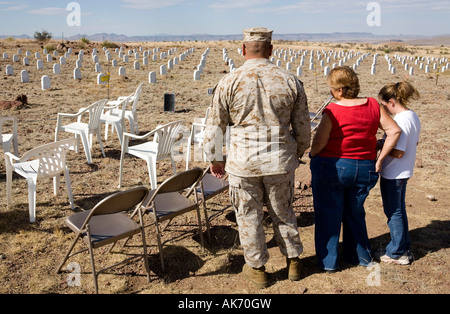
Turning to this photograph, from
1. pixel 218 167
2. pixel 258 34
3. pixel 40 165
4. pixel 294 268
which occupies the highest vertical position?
pixel 258 34

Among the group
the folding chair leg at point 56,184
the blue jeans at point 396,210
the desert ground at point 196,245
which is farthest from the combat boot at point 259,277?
the folding chair leg at point 56,184

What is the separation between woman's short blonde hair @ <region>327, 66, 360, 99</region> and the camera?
2803 mm

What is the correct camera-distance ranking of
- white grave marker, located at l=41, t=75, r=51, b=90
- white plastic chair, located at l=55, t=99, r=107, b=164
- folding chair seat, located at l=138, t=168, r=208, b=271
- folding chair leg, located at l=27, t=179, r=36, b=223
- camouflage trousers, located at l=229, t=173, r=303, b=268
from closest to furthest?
camouflage trousers, located at l=229, t=173, r=303, b=268
folding chair seat, located at l=138, t=168, r=208, b=271
folding chair leg, located at l=27, t=179, r=36, b=223
white plastic chair, located at l=55, t=99, r=107, b=164
white grave marker, located at l=41, t=75, r=51, b=90

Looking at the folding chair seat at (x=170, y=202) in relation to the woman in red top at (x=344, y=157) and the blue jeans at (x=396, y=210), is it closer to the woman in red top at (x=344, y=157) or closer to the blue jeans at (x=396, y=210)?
the woman in red top at (x=344, y=157)

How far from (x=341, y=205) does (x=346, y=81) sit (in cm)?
99

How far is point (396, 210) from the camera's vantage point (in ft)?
10.6

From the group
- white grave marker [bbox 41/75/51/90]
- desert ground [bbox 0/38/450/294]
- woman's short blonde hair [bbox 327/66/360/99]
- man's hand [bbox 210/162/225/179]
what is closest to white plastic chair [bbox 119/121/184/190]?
desert ground [bbox 0/38/450/294]

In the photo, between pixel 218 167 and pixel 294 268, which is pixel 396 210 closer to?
pixel 294 268

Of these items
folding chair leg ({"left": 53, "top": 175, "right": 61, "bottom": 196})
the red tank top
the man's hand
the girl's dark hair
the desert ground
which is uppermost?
the girl's dark hair

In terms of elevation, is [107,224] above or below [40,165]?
below

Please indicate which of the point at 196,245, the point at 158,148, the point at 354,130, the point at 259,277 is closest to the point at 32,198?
the point at 158,148

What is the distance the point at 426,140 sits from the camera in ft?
25.8

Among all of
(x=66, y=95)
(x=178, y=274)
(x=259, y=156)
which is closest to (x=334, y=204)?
(x=259, y=156)

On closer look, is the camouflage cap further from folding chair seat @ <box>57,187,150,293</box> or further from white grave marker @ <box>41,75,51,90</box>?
white grave marker @ <box>41,75,51,90</box>
